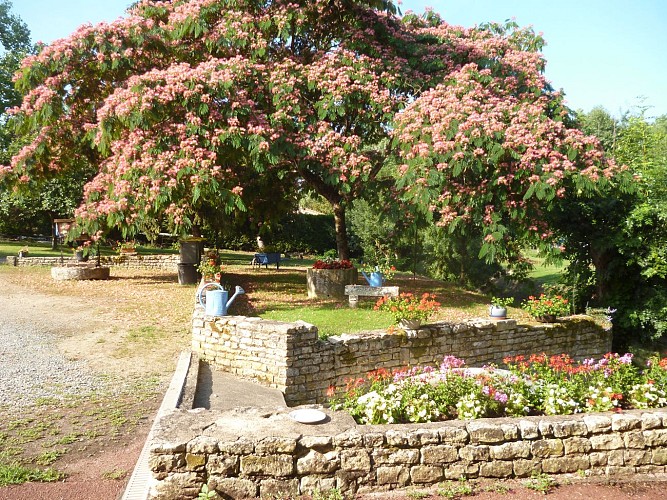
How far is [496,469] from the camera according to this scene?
13.3 ft

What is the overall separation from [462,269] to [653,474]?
15.1 meters

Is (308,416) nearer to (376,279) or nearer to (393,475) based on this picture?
(393,475)

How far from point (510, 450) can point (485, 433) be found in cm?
25

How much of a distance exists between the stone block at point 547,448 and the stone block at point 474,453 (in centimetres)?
38

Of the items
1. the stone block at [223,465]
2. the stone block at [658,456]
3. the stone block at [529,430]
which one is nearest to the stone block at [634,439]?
the stone block at [658,456]

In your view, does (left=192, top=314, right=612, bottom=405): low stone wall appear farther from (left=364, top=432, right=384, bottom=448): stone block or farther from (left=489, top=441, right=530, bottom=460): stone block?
(left=489, top=441, right=530, bottom=460): stone block

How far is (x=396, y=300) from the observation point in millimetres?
8375

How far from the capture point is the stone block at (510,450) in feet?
13.3

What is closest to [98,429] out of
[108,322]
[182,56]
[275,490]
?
[275,490]

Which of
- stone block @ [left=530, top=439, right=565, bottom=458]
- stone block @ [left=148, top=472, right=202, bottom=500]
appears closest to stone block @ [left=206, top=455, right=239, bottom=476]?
stone block @ [left=148, top=472, right=202, bottom=500]

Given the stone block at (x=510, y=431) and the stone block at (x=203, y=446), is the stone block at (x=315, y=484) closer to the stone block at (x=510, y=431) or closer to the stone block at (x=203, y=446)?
the stone block at (x=203, y=446)

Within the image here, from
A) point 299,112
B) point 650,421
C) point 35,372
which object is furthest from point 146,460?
point 299,112

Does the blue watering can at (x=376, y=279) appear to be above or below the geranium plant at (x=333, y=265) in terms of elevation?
below

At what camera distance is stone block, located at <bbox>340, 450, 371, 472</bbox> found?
3.80m
